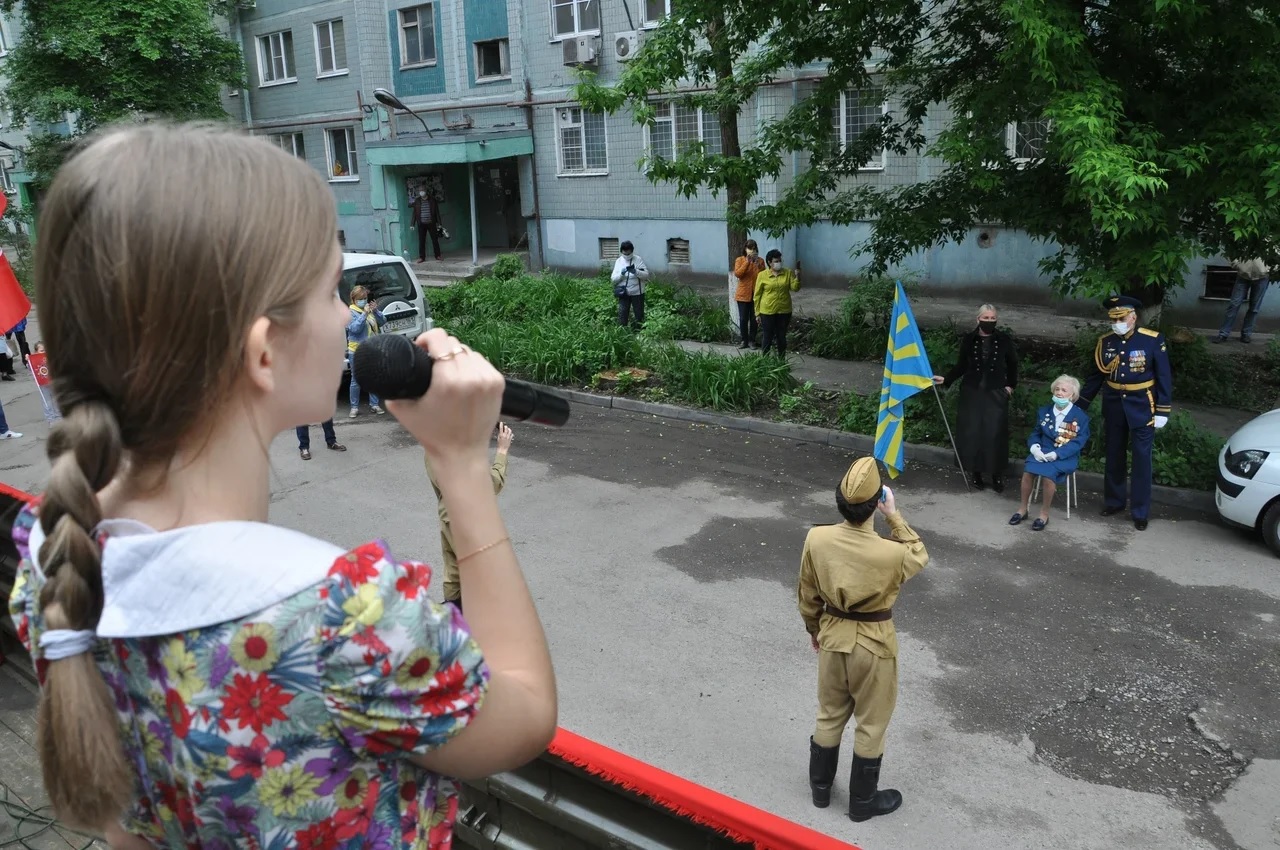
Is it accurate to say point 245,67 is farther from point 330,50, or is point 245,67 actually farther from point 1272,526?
point 1272,526

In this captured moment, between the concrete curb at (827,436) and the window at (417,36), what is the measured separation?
53.8 feet

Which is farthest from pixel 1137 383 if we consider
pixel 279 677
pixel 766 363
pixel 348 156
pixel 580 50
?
pixel 348 156

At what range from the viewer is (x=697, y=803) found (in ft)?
7.88

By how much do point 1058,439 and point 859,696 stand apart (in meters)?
4.67

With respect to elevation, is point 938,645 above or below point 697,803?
below

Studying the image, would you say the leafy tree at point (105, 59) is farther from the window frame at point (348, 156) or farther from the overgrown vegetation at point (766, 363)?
the overgrown vegetation at point (766, 363)

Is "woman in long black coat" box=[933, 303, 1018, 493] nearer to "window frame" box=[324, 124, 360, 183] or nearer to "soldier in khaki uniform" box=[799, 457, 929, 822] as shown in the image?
"soldier in khaki uniform" box=[799, 457, 929, 822]

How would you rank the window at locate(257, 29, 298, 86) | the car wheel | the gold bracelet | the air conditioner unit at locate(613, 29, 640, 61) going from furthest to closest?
the window at locate(257, 29, 298, 86) → the air conditioner unit at locate(613, 29, 640, 61) → the car wheel → the gold bracelet

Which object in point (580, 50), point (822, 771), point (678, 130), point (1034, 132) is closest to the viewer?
point (822, 771)

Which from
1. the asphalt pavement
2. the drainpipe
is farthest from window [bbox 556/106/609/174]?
the asphalt pavement

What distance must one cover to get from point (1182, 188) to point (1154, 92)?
1.18 m

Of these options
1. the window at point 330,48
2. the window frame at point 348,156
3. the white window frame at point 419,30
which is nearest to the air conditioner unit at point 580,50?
the white window frame at point 419,30

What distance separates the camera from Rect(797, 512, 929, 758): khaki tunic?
→ 15.8 feet

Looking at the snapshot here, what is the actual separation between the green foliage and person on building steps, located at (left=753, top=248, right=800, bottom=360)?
8.96m
